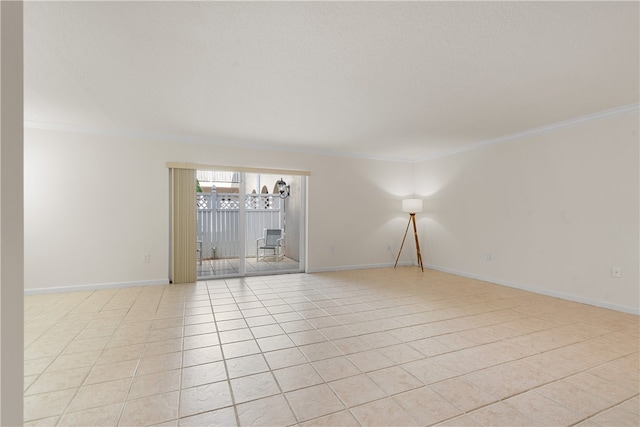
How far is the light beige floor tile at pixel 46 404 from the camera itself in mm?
1724

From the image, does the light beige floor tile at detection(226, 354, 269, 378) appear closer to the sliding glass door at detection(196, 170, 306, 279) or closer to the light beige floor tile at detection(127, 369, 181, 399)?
the light beige floor tile at detection(127, 369, 181, 399)

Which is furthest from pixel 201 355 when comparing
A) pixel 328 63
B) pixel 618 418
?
pixel 618 418

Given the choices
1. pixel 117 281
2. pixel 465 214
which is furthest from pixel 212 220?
pixel 465 214

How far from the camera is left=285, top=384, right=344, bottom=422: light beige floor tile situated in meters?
1.75

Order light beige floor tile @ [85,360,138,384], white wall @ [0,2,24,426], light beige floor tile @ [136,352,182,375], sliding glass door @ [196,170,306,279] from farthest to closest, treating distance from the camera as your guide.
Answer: sliding glass door @ [196,170,306,279], light beige floor tile @ [136,352,182,375], light beige floor tile @ [85,360,138,384], white wall @ [0,2,24,426]

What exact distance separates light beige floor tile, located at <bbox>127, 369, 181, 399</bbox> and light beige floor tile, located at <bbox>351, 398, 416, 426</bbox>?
3.99 feet

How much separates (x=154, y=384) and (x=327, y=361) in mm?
1223

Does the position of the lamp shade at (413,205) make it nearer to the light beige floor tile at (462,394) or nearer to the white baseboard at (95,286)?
the light beige floor tile at (462,394)

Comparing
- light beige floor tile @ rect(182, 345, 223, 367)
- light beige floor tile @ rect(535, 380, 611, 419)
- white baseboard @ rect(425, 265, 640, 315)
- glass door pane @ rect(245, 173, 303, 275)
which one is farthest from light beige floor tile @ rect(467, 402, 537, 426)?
glass door pane @ rect(245, 173, 303, 275)

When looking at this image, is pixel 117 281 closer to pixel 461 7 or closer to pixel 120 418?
pixel 120 418

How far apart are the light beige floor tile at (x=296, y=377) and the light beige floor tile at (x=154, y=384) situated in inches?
27.0

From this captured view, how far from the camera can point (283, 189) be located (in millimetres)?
7324

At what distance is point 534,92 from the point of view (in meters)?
3.08

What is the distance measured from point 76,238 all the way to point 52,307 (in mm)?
1119
